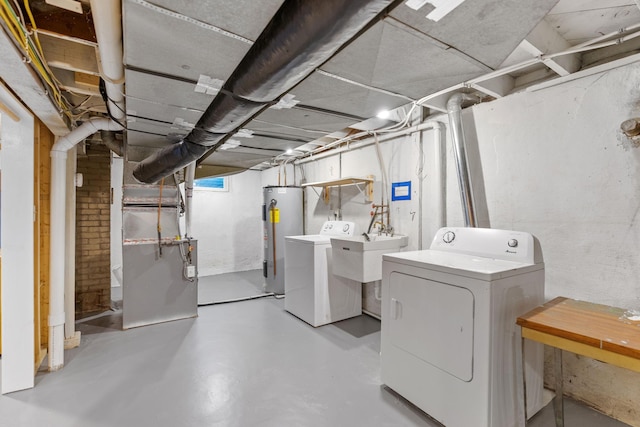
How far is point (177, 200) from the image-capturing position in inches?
148

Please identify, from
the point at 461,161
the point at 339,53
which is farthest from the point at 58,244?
the point at 461,161

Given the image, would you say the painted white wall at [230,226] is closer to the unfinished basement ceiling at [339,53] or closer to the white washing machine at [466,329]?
the unfinished basement ceiling at [339,53]

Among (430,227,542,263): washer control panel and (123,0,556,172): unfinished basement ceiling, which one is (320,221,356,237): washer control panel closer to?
(430,227,542,263): washer control panel

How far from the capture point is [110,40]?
1228 mm

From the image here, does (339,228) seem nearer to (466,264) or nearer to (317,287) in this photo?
(317,287)

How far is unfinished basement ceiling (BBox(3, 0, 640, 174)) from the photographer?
1076mm

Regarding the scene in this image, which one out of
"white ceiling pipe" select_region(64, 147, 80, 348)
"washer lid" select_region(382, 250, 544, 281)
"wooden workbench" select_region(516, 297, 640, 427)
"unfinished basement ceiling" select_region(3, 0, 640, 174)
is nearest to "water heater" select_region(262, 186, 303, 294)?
"unfinished basement ceiling" select_region(3, 0, 640, 174)

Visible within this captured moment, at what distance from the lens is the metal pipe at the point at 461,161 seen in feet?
7.75

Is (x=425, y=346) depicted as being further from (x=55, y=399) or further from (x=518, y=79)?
(x=55, y=399)

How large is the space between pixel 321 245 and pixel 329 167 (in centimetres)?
151

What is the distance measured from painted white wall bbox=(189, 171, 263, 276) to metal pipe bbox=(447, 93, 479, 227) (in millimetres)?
4647

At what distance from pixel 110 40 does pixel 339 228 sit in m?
3.08

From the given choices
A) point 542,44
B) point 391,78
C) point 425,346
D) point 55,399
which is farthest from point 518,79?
point 55,399

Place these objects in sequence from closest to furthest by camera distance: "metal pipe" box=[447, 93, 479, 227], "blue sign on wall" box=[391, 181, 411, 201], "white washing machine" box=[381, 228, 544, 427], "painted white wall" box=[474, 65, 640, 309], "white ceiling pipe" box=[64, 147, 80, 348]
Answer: "white washing machine" box=[381, 228, 544, 427] < "painted white wall" box=[474, 65, 640, 309] < "metal pipe" box=[447, 93, 479, 227] < "white ceiling pipe" box=[64, 147, 80, 348] < "blue sign on wall" box=[391, 181, 411, 201]
